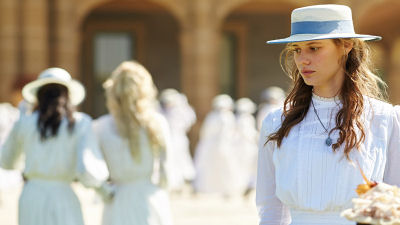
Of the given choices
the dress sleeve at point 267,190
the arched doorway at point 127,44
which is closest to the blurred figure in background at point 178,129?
the arched doorway at point 127,44

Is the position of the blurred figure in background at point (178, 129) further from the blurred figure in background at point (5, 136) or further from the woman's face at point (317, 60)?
the woman's face at point (317, 60)

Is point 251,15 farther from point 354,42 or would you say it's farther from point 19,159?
point 354,42

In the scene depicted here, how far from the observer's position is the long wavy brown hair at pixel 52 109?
18.2ft

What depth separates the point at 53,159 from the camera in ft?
18.1

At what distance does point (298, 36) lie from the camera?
3.21 meters

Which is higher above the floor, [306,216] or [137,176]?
[306,216]

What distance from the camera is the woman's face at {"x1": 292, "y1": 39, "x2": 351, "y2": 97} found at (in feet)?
10.5

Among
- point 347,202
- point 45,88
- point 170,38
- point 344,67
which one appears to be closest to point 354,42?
point 344,67

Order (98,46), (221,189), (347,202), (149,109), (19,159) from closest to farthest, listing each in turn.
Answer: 1. (347,202)
2. (19,159)
3. (149,109)
4. (221,189)
5. (98,46)

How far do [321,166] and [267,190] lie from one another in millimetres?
261

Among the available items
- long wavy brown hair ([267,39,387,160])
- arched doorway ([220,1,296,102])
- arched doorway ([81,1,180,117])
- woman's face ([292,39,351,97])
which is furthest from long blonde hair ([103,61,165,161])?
arched doorway ([220,1,296,102])

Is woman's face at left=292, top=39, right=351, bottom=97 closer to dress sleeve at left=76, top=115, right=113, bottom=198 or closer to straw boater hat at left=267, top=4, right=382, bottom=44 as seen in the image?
straw boater hat at left=267, top=4, right=382, bottom=44

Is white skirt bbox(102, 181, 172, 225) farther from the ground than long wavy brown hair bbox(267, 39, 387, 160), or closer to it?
closer to it

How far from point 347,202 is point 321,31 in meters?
0.59
